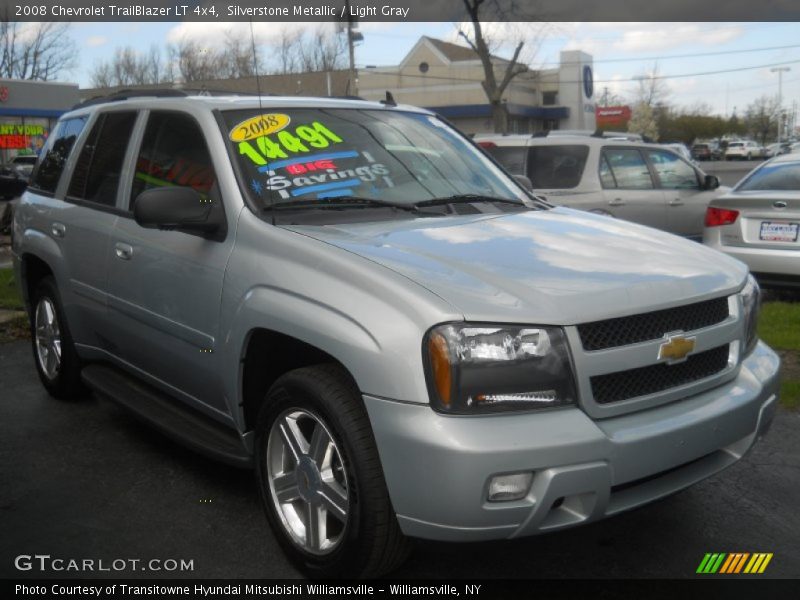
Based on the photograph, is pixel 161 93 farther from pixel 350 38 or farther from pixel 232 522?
pixel 350 38

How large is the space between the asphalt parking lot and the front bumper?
160mm

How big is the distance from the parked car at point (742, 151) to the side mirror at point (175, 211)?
70.2 metres

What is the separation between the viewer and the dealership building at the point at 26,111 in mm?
44656

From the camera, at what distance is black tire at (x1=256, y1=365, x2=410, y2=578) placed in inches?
115

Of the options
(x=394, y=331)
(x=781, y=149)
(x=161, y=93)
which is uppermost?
(x=161, y=93)

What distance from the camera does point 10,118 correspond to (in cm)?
4534

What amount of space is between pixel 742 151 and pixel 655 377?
7042 centimetres

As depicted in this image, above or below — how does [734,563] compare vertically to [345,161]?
below

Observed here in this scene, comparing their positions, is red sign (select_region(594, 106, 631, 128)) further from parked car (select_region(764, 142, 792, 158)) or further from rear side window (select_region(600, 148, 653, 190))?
rear side window (select_region(600, 148, 653, 190))

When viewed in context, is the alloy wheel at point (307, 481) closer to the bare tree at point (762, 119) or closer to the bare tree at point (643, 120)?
the bare tree at point (643, 120)

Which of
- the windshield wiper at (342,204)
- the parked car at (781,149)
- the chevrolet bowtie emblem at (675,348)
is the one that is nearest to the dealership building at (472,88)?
the parked car at (781,149)

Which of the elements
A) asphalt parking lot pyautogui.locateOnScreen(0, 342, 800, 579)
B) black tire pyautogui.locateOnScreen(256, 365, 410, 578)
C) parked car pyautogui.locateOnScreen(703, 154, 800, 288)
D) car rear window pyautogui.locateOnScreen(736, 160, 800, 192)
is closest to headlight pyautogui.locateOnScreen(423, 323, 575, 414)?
black tire pyautogui.locateOnScreen(256, 365, 410, 578)

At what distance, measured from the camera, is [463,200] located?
423 cm

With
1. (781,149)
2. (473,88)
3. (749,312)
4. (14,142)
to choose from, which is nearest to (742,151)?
(473,88)
